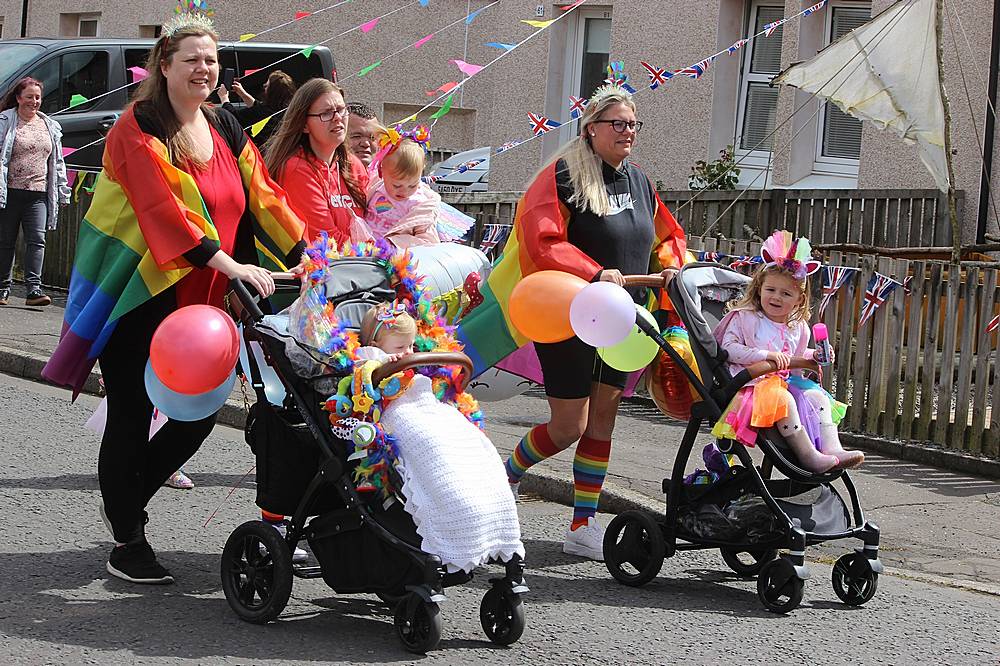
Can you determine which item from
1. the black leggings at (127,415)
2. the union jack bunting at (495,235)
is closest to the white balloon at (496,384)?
the black leggings at (127,415)

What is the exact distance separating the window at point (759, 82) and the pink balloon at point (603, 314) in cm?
1124

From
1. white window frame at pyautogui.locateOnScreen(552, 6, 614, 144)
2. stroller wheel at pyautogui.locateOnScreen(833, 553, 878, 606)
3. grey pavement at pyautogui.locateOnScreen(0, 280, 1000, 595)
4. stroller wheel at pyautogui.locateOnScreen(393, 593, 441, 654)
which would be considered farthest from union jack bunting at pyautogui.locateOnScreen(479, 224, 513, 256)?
white window frame at pyautogui.locateOnScreen(552, 6, 614, 144)

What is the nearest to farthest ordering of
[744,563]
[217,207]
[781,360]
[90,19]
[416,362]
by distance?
1. [416,362]
2. [217,207]
3. [781,360]
4. [744,563]
5. [90,19]

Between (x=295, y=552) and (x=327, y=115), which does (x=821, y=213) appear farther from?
(x=295, y=552)

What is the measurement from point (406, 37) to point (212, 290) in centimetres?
1814

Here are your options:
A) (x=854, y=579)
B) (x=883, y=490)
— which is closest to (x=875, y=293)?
(x=883, y=490)

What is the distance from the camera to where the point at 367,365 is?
4691mm

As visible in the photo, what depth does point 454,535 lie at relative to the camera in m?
4.45

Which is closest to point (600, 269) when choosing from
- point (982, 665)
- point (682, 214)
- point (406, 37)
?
point (982, 665)

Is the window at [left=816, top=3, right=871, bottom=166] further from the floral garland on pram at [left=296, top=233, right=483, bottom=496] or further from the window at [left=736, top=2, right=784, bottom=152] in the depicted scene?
the floral garland on pram at [left=296, top=233, right=483, bottom=496]

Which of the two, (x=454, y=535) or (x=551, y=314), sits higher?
(x=551, y=314)

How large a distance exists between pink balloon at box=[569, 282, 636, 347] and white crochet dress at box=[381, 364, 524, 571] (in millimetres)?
739

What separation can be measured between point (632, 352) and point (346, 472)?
160 centimetres

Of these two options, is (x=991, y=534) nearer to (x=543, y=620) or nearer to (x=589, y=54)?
(x=543, y=620)
